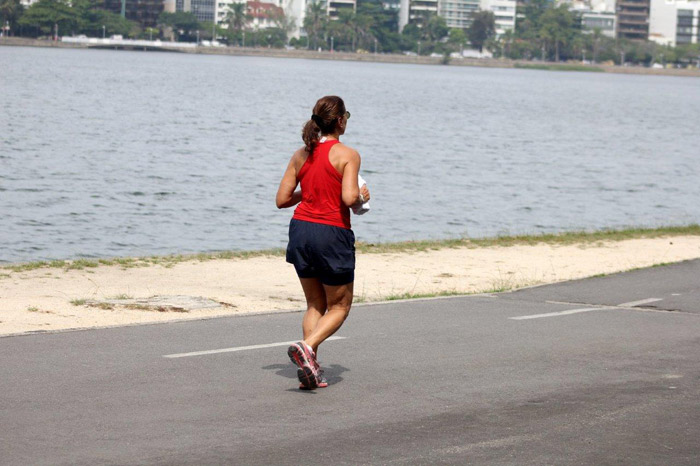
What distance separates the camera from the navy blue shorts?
780 centimetres

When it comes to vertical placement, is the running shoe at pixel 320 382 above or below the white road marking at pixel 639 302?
above

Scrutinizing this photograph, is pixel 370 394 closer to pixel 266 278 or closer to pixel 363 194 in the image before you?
pixel 363 194

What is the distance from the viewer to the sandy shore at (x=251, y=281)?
11242 mm

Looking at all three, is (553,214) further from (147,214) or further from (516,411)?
(516,411)

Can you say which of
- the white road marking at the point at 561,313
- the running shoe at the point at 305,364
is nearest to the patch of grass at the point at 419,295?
the white road marking at the point at 561,313

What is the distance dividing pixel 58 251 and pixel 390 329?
14.1 metres

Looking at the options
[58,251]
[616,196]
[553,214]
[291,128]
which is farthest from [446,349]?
[291,128]

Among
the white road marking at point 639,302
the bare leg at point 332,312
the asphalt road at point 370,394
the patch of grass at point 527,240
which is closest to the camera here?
the asphalt road at point 370,394

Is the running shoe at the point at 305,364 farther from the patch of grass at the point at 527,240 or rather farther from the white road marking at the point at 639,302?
the patch of grass at the point at 527,240

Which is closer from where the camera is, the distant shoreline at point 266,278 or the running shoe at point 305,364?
the running shoe at point 305,364

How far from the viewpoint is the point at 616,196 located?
40.3 m

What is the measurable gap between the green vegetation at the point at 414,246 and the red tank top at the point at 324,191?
744 cm

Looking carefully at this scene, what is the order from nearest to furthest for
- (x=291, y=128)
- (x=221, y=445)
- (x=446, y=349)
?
(x=221, y=445) < (x=446, y=349) < (x=291, y=128)

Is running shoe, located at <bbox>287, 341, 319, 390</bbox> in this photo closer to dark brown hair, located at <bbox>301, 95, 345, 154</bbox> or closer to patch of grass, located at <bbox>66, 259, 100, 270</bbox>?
dark brown hair, located at <bbox>301, 95, 345, 154</bbox>
